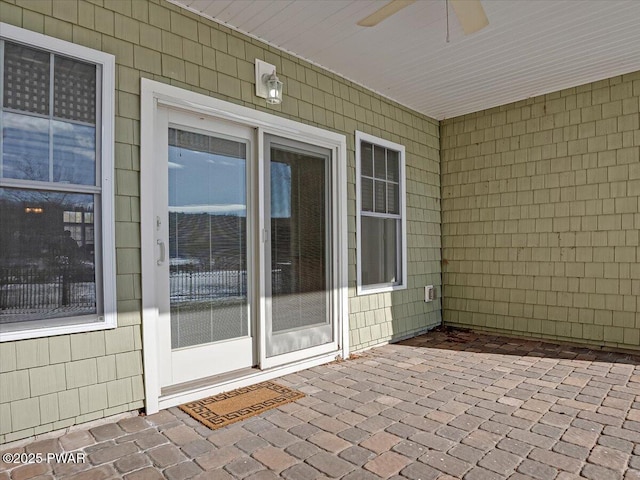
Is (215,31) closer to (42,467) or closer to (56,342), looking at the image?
(56,342)

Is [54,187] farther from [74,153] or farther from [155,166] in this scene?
[155,166]

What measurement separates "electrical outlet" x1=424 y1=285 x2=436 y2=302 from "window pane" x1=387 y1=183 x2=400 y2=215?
108 cm

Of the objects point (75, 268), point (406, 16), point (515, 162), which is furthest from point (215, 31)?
point (515, 162)

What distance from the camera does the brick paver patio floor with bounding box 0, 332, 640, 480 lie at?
6.75ft

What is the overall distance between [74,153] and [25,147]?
0.80 feet

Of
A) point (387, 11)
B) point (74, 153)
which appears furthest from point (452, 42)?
point (74, 153)

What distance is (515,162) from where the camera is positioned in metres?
4.96

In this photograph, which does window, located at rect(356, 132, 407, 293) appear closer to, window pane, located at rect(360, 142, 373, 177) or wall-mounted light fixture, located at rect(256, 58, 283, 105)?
window pane, located at rect(360, 142, 373, 177)

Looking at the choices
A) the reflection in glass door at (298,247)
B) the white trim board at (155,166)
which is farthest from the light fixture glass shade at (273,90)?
the reflection in glass door at (298,247)

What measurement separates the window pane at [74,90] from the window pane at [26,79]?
2.1 inches

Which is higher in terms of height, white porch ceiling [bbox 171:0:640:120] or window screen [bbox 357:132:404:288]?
white porch ceiling [bbox 171:0:640:120]

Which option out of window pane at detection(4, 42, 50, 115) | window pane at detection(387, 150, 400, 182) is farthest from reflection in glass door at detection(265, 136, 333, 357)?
window pane at detection(4, 42, 50, 115)

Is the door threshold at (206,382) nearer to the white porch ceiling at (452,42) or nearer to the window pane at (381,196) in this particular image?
the window pane at (381,196)

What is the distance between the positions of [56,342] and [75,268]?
1.41 feet
